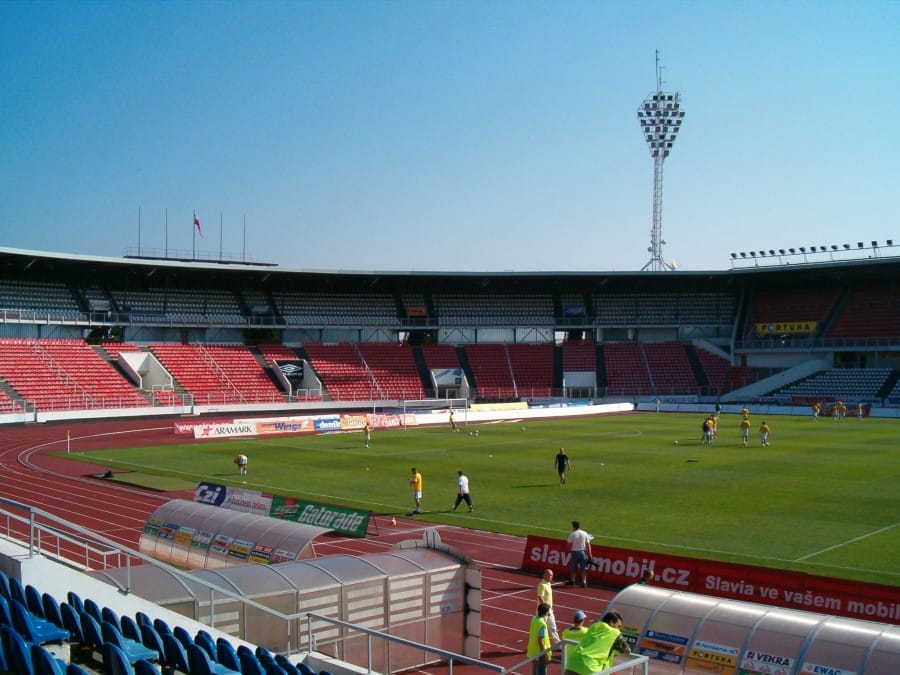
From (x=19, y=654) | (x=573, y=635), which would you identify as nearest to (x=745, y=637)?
(x=573, y=635)

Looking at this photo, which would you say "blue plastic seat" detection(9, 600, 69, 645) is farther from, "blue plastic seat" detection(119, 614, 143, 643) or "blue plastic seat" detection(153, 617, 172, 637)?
"blue plastic seat" detection(153, 617, 172, 637)

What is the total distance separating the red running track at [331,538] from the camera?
50.9 feet

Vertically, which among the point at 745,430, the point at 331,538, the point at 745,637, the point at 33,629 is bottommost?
the point at 331,538

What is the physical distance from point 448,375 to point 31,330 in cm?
3397

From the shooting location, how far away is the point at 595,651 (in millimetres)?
8547

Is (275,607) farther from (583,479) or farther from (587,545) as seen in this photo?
(583,479)

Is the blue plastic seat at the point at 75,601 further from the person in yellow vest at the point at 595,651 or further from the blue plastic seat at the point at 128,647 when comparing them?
the person in yellow vest at the point at 595,651

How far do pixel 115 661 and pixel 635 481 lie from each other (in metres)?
24.6

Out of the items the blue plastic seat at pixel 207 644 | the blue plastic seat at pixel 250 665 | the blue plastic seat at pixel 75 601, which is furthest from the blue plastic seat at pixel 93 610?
the blue plastic seat at pixel 250 665

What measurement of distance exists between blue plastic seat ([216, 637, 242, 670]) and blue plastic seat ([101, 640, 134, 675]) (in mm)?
930

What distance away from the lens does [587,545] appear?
57.3 feet

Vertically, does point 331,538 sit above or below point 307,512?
below

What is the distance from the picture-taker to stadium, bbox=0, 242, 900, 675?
1182 centimetres

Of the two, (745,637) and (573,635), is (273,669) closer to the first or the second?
(573,635)
